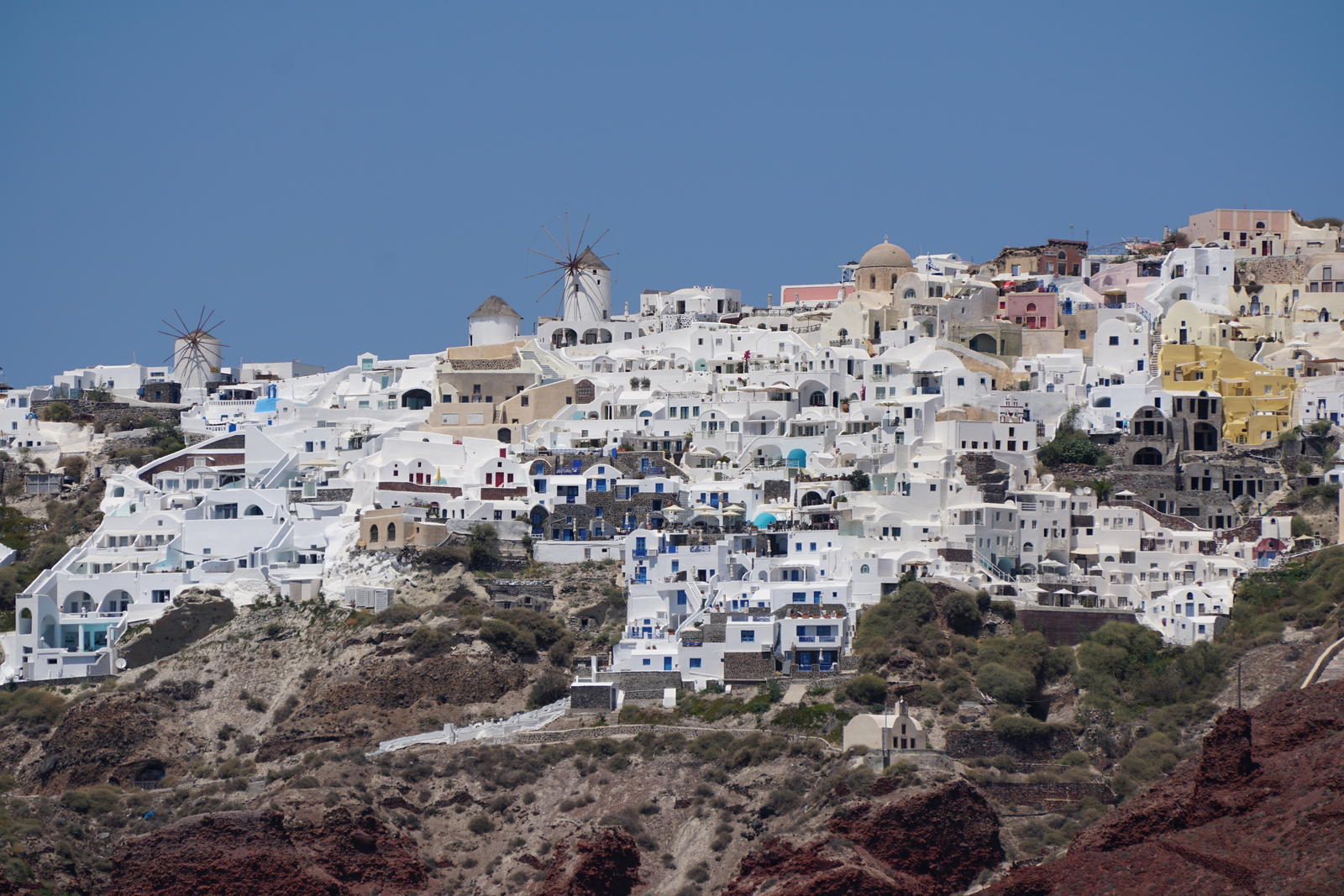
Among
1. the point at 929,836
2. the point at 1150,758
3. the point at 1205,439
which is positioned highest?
the point at 1205,439

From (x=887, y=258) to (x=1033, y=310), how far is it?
7.72 metres

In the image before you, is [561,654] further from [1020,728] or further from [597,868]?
[1020,728]

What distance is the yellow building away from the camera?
59344 mm

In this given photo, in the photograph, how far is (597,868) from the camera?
44125mm

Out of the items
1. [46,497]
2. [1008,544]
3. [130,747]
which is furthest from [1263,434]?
[46,497]

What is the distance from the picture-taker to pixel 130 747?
51281 millimetres

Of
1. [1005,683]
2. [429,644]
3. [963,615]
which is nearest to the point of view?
[1005,683]

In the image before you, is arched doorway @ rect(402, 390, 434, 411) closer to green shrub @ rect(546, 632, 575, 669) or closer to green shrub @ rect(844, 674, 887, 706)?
green shrub @ rect(546, 632, 575, 669)

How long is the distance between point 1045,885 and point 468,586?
64.1 ft

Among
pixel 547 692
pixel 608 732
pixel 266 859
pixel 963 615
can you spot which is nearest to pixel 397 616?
pixel 547 692

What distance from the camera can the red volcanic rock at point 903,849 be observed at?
139 ft

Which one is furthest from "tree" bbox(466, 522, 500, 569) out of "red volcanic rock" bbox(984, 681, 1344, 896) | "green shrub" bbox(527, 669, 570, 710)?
"red volcanic rock" bbox(984, 681, 1344, 896)

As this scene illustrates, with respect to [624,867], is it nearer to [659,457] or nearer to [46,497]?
[659,457]

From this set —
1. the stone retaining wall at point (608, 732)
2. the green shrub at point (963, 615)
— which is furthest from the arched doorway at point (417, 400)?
the green shrub at point (963, 615)
